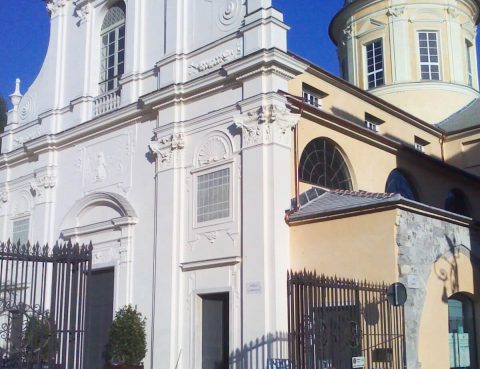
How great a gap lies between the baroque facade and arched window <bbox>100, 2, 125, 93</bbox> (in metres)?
0.07

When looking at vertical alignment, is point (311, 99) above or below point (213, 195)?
above

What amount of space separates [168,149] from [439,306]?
23.7 feet

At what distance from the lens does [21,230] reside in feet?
70.1

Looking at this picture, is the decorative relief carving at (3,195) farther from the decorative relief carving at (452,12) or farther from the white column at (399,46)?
the decorative relief carving at (452,12)

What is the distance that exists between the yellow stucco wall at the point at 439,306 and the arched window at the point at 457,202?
6.90 m

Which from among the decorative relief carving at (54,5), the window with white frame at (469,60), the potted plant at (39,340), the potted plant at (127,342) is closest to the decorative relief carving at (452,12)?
the window with white frame at (469,60)

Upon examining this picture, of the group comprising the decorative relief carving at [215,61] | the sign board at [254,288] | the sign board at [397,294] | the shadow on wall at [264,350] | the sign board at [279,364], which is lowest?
the sign board at [279,364]

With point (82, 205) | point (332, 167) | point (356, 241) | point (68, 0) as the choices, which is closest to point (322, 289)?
point (356, 241)

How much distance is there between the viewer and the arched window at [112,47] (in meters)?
19.8

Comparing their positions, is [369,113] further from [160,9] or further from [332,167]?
[160,9]

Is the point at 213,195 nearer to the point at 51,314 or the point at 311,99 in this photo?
the point at 311,99

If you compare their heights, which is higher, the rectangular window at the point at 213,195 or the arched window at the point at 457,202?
the arched window at the point at 457,202

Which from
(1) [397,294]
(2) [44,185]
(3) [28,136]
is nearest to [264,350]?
(1) [397,294]

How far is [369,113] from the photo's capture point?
67.0ft
